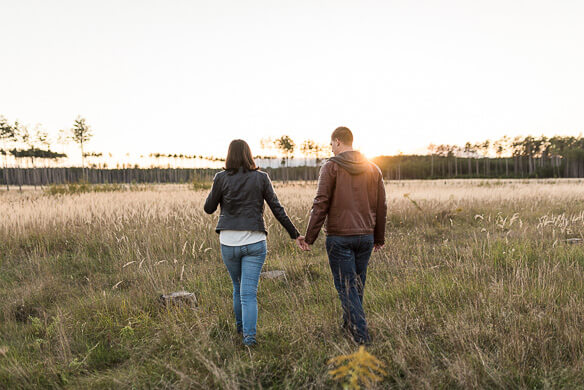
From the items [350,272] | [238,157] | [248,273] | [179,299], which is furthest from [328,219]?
[179,299]

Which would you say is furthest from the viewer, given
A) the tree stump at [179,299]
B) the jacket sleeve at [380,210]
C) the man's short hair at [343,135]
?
the tree stump at [179,299]

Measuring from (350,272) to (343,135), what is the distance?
5.02 feet

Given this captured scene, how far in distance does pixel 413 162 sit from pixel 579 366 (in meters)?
128

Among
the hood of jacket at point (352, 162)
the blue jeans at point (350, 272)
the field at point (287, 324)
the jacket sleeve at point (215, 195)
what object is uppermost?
the hood of jacket at point (352, 162)

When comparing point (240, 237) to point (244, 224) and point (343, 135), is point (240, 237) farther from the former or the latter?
point (343, 135)

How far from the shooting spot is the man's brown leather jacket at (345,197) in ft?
12.0

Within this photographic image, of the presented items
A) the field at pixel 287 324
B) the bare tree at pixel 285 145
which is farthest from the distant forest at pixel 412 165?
the field at pixel 287 324

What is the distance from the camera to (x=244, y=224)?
3.65 meters

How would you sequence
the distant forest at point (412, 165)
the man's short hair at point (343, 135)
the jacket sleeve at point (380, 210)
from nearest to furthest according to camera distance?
the man's short hair at point (343, 135)
the jacket sleeve at point (380, 210)
the distant forest at point (412, 165)

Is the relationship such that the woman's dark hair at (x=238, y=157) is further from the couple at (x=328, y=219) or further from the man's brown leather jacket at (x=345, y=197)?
the man's brown leather jacket at (x=345, y=197)

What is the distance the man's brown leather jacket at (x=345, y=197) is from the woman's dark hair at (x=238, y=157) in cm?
85

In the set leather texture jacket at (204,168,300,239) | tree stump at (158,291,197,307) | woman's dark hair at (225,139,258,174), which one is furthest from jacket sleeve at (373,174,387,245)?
tree stump at (158,291,197,307)

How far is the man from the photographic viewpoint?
3656 millimetres

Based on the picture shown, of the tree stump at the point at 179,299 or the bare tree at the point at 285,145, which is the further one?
the bare tree at the point at 285,145
